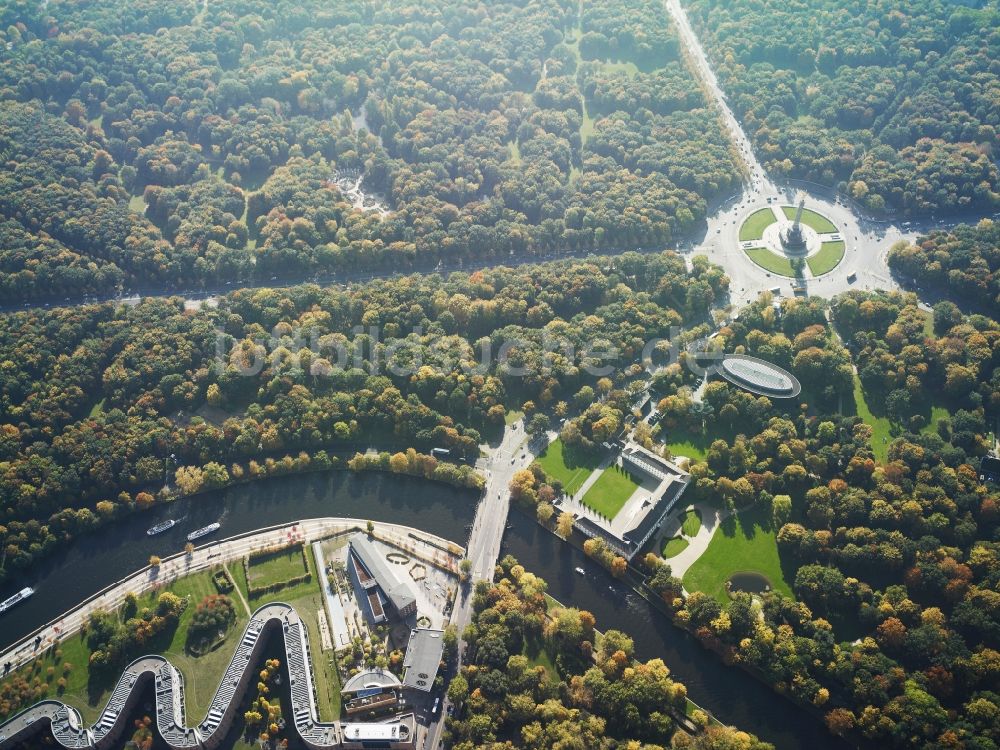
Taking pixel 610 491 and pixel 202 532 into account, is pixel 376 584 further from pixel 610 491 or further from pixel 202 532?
pixel 610 491

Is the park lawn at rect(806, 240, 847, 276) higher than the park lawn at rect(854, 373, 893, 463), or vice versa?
the park lawn at rect(806, 240, 847, 276)

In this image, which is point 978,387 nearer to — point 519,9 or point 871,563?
point 871,563

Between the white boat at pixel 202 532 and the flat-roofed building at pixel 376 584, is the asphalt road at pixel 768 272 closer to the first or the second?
the flat-roofed building at pixel 376 584

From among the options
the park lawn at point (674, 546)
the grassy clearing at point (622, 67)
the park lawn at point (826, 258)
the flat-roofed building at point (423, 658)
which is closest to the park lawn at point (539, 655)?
the flat-roofed building at point (423, 658)

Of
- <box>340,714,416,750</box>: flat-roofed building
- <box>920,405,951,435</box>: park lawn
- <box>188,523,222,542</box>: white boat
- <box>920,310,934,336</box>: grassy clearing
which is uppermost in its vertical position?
<box>920,310,934,336</box>: grassy clearing

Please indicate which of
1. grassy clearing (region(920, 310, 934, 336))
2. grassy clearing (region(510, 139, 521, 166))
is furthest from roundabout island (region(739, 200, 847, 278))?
grassy clearing (region(510, 139, 521, 166))

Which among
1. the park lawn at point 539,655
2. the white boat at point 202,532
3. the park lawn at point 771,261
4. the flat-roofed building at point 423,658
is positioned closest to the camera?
the flat-roofed building at point 423,658

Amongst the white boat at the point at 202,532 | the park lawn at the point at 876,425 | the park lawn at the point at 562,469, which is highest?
the park lawn at the point at 876,425

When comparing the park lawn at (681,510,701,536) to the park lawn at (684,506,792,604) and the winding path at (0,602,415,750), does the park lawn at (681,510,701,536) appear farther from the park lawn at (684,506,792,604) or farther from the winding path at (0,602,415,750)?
the winding path at (0,602,415,750)
